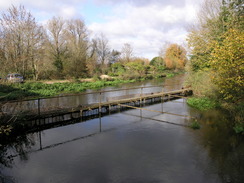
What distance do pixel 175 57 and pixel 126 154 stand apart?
5298 centimetres

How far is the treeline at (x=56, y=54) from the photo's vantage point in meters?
20.6

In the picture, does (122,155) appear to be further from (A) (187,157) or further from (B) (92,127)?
(B) (92,127)

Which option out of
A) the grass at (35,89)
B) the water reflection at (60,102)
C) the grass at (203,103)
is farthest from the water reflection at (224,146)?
the grass at (35,89)

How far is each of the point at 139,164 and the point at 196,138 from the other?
3313 mm

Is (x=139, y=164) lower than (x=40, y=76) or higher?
lower

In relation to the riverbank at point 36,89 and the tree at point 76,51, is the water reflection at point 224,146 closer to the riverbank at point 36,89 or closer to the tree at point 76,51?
the riverbank at point 36,89

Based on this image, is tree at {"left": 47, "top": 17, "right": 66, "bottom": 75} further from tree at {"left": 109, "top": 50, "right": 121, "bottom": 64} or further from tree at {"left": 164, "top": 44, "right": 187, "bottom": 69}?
tree at {"left": 164, "top": 44, "right": 187, "bottom": 69}

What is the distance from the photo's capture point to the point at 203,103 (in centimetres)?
1414

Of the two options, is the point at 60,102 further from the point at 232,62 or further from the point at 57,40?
the point at 57,40

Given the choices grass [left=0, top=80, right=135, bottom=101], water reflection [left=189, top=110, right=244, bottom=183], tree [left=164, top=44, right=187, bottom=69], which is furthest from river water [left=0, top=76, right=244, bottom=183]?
tree [left=164, top=44, right=187, bottom=69]

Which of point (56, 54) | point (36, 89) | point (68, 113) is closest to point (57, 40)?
point (56, 54)

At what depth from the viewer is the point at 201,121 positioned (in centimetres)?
1029

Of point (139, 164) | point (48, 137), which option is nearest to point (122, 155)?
point (139, 164)

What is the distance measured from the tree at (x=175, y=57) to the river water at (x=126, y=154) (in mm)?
44241
